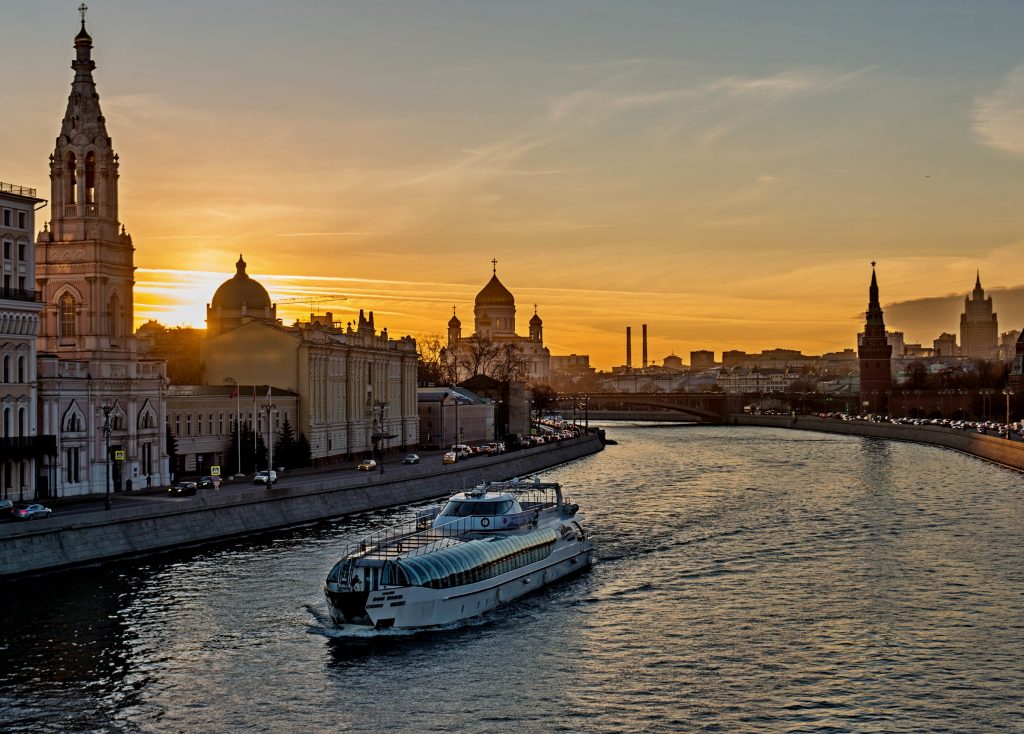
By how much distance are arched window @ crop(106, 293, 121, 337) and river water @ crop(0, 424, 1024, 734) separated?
1325 cm

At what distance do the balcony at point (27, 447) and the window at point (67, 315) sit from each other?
7.15 meters

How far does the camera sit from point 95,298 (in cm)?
6303

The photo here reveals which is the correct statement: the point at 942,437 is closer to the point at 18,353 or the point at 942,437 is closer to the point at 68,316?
the point at 68,316

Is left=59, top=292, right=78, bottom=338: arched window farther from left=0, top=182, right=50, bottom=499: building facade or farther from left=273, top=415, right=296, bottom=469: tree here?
left=273, top=415, right=296, bottom=469: tree

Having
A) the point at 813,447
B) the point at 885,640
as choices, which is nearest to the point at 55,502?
the point at 885,640

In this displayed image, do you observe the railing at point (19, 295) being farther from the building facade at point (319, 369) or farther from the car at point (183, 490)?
the building facade at point (319, 369)

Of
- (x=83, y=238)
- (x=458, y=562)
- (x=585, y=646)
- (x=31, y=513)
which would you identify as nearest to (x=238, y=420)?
(x=83, y=238)

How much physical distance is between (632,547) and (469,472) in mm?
28396

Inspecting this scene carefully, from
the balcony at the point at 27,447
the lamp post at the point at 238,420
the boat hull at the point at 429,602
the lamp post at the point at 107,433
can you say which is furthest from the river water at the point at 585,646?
the lamp post at the point at 238,420

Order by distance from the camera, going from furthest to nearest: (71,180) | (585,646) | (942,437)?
(942,437)
(71,180)
(585,646)

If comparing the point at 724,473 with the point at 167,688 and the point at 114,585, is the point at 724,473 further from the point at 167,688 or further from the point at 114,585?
the point at 167,688

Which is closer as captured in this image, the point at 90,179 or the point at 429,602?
the point at 429,602

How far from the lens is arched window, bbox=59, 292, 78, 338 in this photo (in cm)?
6316

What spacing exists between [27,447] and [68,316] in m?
9.51
